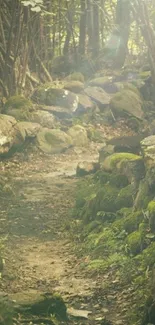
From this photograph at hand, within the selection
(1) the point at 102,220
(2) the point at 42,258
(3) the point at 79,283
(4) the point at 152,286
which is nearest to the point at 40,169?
(1) the point at 102,220

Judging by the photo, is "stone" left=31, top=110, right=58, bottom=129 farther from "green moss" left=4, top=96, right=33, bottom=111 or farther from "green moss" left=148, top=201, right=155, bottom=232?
"green moss" left=148, top=201, right=155, bottom=232

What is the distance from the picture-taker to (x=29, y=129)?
42.1ft

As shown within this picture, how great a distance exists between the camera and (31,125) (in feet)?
43.1

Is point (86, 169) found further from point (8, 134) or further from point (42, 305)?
point (42, 305)

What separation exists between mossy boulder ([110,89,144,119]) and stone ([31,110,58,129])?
290 cm

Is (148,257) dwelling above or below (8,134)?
above

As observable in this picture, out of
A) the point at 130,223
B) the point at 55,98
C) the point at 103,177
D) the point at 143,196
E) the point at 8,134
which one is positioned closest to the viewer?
the point at 130,223

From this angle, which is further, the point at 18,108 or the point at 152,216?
the point at 18,108

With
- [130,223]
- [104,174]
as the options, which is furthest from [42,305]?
[104,174]

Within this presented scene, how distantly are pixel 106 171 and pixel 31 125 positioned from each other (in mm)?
4305

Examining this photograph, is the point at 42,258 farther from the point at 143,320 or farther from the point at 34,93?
the point at 34,93

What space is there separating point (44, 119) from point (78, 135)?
999 mm

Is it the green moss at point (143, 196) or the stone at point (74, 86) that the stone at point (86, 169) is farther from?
the stone at point (74, 86)

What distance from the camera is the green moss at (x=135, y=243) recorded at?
6129 millimetres
